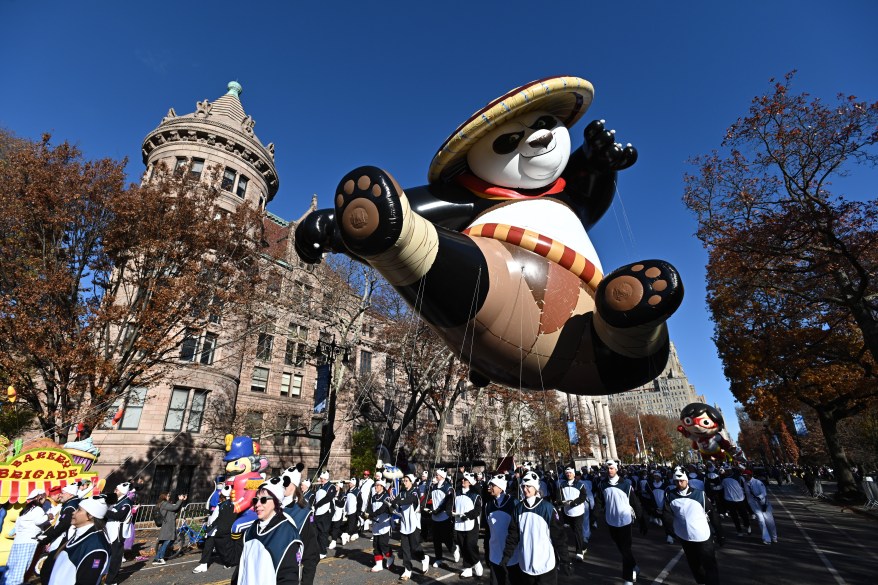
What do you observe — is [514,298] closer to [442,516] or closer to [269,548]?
[269,548]

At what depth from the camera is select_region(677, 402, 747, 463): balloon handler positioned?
7.73 meters

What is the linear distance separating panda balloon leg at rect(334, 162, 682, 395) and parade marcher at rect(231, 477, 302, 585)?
2250 mm

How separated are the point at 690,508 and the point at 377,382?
24488 mm

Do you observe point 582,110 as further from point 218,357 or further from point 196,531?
point 218,357

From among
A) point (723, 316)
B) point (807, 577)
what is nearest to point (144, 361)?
point (807, 577)

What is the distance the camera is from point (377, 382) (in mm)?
28875

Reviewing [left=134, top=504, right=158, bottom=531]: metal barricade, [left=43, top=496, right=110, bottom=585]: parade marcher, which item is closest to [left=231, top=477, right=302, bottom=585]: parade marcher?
[left=43, top=496, right=110, bottom=585]: parade marcher

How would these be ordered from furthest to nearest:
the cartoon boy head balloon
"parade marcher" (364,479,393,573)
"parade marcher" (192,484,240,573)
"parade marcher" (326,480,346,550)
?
"parade marcher" (326,480,346,550) < "parade marcher" (364,479,393,573) < the cartoon boy head balloon < "parade marcher" (192,484,240,573)

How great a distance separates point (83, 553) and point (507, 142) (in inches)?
233

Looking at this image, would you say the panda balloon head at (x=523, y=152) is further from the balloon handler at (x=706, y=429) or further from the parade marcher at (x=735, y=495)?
the parade marcher at (x=735, y=495)

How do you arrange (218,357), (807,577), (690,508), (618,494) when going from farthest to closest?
(218,357), (618,494), (807,577), (690,508)

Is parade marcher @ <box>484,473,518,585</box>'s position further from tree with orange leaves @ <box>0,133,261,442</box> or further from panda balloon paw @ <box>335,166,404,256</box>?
tree with orange leaves @ <box>0,133,261,442</box>

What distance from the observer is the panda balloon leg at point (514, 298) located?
2695 millimetres

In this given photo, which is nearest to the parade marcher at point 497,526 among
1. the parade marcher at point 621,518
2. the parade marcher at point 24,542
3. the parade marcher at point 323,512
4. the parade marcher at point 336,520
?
the parade marcher at point 621,518
